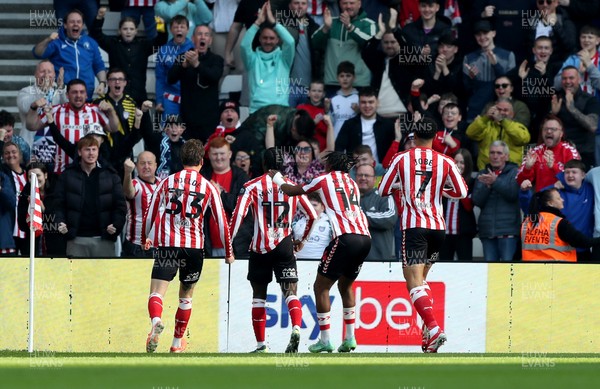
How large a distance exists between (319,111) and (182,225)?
4.47m

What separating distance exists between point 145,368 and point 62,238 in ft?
16.5

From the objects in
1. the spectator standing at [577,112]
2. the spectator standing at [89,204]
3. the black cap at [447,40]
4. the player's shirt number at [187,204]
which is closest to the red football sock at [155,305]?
the player's shirt number at [187,204]

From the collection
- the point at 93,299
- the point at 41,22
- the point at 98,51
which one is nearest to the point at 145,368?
the point at 93,299

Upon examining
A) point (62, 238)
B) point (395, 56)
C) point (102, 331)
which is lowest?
point (102, 331)

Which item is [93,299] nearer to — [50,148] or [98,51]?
[50,148]

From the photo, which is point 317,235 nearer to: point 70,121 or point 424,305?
point 424,305

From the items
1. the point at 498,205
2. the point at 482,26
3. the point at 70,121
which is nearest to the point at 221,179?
the point at 70,121

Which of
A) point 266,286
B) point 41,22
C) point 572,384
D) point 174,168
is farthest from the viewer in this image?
point 41,22

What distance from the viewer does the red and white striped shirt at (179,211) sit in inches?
508

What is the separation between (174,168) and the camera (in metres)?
16.5

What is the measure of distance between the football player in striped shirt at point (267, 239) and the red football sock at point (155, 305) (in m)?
1.11

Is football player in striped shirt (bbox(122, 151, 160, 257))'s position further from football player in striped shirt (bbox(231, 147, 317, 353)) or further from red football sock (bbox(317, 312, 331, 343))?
red football sock (bbox(317, 312, 331, 343))

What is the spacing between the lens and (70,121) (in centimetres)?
1639

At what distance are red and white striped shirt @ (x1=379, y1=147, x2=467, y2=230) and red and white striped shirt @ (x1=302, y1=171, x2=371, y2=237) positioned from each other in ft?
1.30
